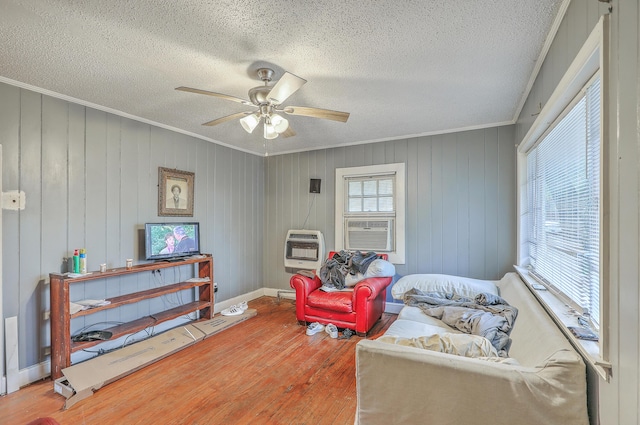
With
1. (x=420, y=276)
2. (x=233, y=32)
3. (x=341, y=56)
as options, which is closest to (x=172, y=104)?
(x=233, y=32)

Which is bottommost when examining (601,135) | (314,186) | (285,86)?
(601,135)

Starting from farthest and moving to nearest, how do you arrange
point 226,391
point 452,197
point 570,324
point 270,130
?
point 452,197 → point 270,130 → point 226,391 → point 570,324

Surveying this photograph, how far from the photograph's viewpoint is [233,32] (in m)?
1.67

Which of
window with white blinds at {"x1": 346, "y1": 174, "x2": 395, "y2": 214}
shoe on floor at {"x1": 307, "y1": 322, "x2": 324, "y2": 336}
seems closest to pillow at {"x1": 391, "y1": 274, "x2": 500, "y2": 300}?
shoe on floor at {"x1": 307, "y1": 322, "x2": 324, "y2": 336}

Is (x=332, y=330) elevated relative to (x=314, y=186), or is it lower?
lower

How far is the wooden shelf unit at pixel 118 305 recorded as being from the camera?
227 centimetres

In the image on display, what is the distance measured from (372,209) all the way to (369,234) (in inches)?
14.0

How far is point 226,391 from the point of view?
2.15m

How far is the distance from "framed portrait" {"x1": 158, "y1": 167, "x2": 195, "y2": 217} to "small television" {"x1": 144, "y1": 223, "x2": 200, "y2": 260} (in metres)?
0.20

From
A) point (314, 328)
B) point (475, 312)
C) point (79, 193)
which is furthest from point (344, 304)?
point (79, 193)

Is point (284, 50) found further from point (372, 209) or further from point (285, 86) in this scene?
point (372, 209)

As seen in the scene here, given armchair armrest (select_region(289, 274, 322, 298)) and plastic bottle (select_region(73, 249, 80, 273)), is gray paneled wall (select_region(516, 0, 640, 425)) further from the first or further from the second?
plastic bottle (select_region(73, 249, 80, 273))

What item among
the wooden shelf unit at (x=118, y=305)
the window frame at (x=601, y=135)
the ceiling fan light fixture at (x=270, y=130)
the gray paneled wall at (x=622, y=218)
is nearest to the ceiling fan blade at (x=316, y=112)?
the ceiling fan light fixture at (x=270, y=130)

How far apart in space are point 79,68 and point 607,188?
311cm
